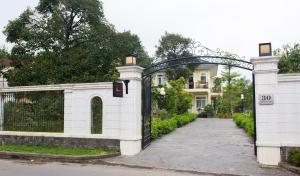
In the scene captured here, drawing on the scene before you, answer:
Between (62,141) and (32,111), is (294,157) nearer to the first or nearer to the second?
(62,141)

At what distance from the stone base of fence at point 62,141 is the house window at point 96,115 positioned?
34 centimetres

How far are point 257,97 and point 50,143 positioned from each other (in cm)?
726

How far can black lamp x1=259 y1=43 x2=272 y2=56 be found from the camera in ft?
31.5

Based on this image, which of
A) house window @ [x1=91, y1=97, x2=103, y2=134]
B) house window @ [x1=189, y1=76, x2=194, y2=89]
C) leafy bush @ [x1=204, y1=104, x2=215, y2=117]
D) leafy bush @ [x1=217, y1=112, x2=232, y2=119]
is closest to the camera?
house window @ [x1=91, y1=97, x2=103, y2=134]

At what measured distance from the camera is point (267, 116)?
9.48 metres

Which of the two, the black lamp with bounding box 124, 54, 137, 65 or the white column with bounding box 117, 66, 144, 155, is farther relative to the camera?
the black lamp with bounding box 124, 54, 137, 65

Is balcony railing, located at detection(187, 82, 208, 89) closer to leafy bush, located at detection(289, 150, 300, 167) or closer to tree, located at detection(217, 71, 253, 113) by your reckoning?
tree, located at detection(217, 71, 253, 113)

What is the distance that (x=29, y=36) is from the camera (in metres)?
25.0

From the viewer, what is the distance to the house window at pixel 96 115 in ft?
38.0

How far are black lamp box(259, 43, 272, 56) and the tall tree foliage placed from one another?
1508cm

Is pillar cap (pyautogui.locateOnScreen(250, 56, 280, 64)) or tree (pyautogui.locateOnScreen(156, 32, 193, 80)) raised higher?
tree (pyautogui.locateOnScreen(156, 32, 193, 80))

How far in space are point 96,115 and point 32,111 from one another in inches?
113

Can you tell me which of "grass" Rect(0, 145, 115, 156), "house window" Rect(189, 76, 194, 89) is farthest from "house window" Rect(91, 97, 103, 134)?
"house window" Rect(189, 76, 194, 89)

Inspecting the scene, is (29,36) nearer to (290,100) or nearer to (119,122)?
(119,122)
